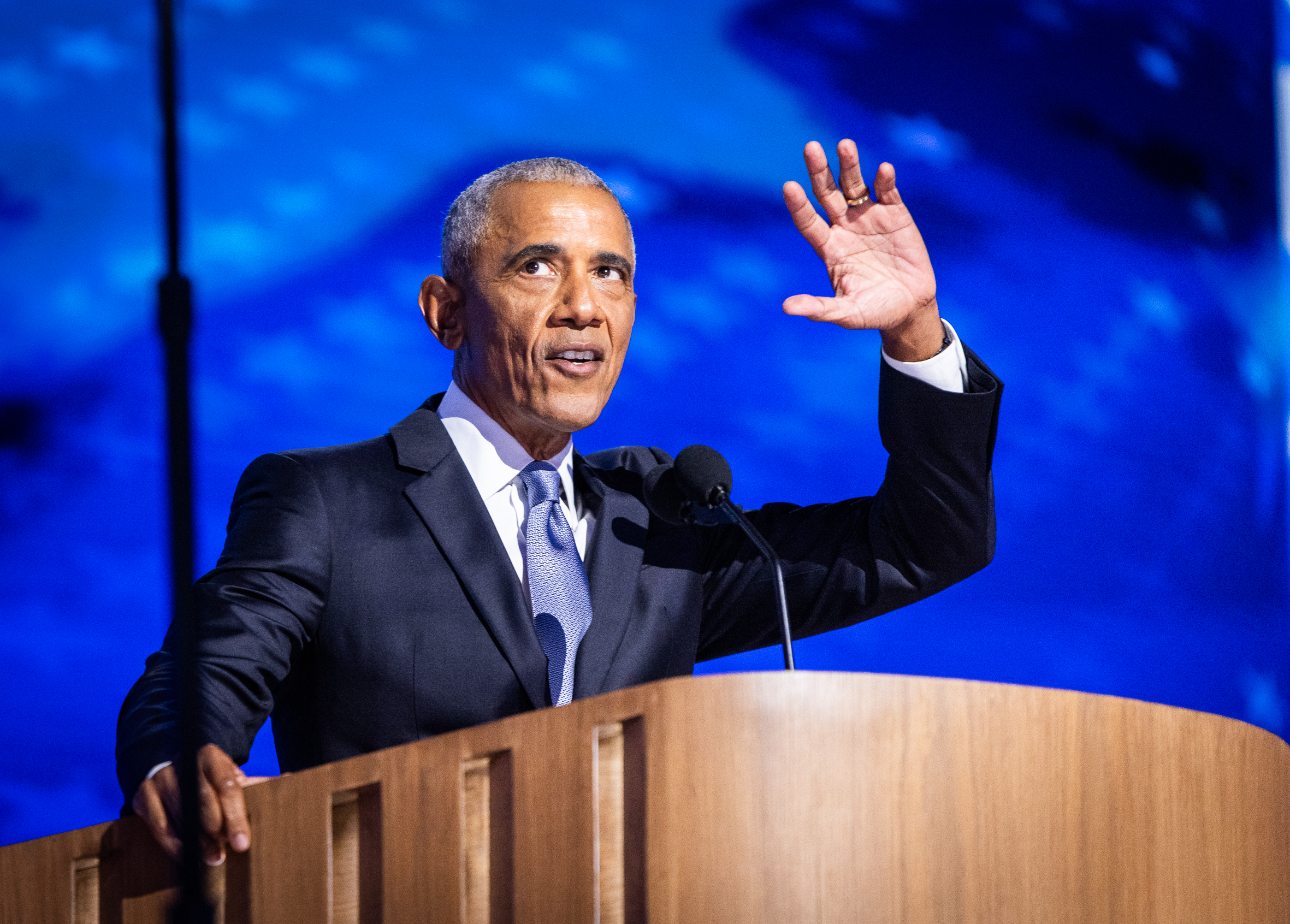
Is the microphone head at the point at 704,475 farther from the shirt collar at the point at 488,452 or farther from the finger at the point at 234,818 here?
the finger at the point at 234,818

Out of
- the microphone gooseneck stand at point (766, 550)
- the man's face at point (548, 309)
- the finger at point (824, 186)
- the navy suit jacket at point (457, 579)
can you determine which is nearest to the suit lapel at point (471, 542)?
the navy suit jacket at point (457, 579)

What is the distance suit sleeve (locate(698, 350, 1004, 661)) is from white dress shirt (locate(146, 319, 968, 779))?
2 centimetres

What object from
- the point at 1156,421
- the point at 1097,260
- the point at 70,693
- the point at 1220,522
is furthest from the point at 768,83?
the point at 70,693

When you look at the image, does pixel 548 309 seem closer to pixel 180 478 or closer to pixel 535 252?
pixel 535 252

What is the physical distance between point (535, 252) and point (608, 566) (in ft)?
1.39

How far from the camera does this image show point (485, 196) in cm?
194

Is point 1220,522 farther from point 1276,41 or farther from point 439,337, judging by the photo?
point 439,337

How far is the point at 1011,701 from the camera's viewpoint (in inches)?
45.8

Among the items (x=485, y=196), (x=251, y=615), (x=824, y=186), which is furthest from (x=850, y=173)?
(x=251, y=615)

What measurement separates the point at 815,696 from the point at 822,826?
0.31ft

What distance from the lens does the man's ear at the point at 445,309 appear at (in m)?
1.97

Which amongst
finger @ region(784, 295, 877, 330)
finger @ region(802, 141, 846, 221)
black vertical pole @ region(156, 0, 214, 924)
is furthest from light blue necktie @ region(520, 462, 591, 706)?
black vertical pole @ region(156, 0, 214, 924)

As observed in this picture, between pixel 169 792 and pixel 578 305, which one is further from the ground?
pixel 578 305

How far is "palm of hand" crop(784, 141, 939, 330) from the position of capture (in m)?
1.75
